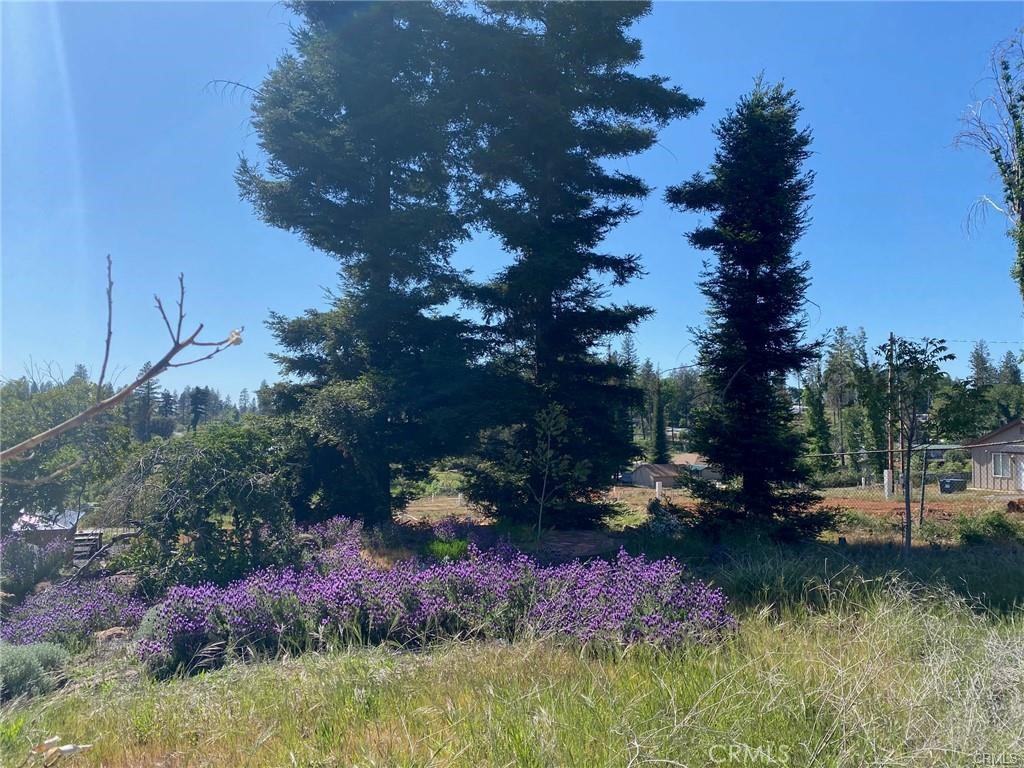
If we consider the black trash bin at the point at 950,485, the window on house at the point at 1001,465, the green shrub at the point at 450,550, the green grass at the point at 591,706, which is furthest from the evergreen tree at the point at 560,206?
the window on house at the point at 1001,465

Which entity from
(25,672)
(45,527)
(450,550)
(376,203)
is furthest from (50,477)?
(376,203)

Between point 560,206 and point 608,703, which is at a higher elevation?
point 560,206

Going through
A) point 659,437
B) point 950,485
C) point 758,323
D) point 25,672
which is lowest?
point 950,485

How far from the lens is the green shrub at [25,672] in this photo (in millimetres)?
4281

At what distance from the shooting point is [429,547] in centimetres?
868

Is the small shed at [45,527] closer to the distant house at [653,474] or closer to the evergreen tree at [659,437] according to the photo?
the distant house at [653,474]

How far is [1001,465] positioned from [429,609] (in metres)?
32.7

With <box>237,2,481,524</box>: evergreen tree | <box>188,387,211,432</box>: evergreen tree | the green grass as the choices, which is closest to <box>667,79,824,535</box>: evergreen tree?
<box>237,2,481,524</box>: evergreen tree

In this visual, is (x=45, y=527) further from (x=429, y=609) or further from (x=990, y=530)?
(x=990, y=530)

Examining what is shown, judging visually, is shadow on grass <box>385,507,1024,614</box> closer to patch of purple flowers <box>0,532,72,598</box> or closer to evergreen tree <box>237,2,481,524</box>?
evergreen tree <box>237,2,481,524</box>

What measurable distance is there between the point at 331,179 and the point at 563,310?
542cm

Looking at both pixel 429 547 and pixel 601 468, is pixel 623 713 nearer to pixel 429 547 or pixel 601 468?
pixel 429 547

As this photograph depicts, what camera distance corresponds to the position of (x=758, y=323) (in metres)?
10.9

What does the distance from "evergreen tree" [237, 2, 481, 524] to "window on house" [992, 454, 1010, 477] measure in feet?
91.8
